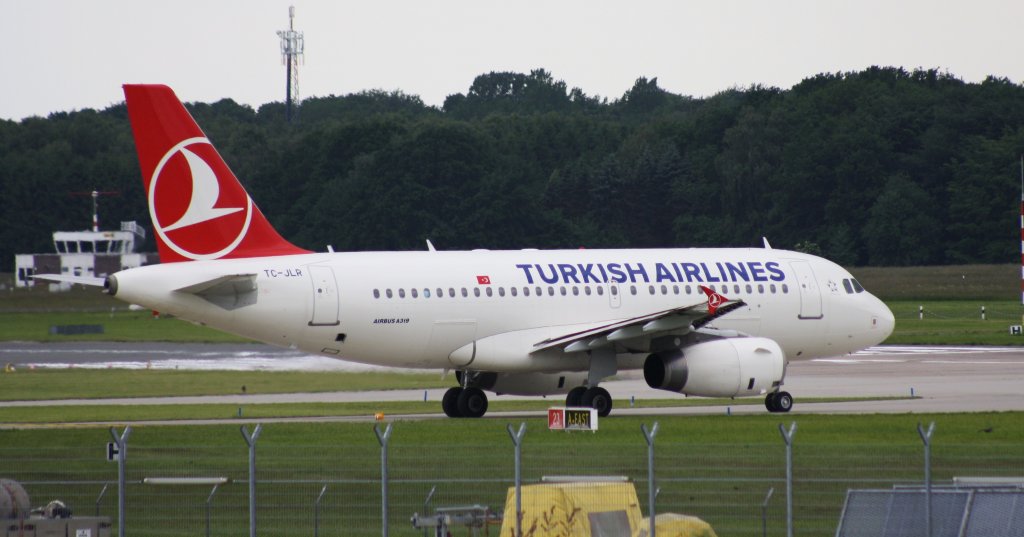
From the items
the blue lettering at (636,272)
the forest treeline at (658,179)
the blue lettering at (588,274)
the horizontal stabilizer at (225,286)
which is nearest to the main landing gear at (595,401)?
the blue lettering at (588,274)

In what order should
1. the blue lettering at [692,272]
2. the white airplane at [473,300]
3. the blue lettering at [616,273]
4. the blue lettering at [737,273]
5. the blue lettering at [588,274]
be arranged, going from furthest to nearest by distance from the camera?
the blue lettering at [737,273] → the blue lettering at [692,272] → the blue lettering at [616,273] → the blue lettering at [588,274] → the white airplane at [473,300]

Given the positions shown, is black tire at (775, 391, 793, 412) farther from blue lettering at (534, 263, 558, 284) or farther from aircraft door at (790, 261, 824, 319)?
blue lettering at (534, 263, 558, 284)

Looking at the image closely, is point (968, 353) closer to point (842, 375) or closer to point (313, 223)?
point (842, 375)

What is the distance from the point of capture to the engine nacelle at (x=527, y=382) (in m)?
35.1

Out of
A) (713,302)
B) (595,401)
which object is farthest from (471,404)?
(713,302)

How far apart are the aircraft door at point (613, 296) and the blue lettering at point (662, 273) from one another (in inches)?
39.1

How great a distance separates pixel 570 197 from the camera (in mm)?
121312

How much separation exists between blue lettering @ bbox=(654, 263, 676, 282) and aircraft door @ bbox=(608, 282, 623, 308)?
3.26 ft

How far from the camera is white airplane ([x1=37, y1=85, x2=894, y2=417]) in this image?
32.1 metres

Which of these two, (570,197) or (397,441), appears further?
(570,197)

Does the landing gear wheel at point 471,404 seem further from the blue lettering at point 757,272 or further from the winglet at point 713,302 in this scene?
the blue lettering at point 757,272

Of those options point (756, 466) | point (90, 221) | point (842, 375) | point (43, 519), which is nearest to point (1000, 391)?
point (842, 375)

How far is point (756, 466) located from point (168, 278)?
12.7 m

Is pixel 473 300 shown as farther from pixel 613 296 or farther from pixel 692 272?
pixel 692 272
